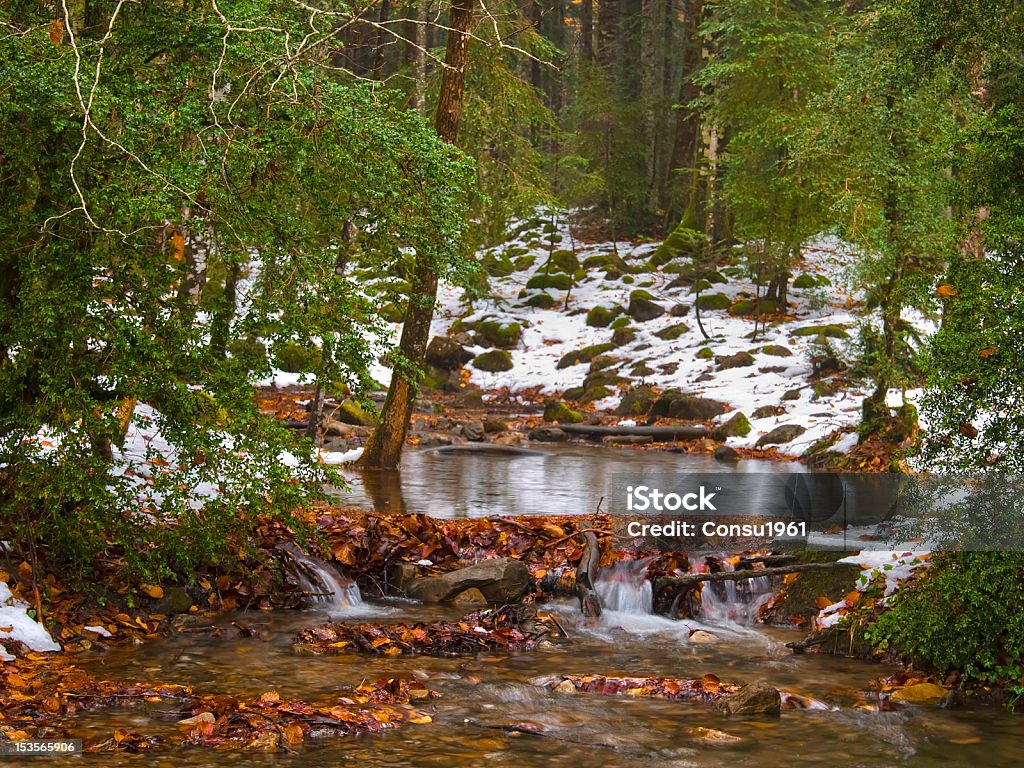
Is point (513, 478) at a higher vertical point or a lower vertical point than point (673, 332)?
lower

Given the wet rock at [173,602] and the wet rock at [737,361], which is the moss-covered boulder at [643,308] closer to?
the wet rock at [737,361]

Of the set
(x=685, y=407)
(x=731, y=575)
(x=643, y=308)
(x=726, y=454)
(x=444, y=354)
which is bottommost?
(x=731, y=575)

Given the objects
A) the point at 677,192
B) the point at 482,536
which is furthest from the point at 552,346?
the point at 482,536

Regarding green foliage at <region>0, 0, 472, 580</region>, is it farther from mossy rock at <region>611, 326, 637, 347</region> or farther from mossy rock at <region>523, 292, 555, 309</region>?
mossy rock at <region>523, 292, 555, 309</region>

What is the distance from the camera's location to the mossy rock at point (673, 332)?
28253 mm

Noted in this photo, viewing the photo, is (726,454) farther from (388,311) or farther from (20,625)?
(20,625)

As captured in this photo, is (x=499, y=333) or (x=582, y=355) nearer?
(x=582, y=355)

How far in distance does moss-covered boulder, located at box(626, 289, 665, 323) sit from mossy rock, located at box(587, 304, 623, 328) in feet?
1.27

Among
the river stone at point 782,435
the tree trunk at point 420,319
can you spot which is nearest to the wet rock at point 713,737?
the tree trunk at point 420,319

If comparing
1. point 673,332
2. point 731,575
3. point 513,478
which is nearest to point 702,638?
point 731,575

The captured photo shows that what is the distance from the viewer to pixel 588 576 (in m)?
9.06

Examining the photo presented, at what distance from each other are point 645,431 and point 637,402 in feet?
8.27

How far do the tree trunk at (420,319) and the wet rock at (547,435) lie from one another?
647cm

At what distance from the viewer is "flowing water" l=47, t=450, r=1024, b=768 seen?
5.17m
